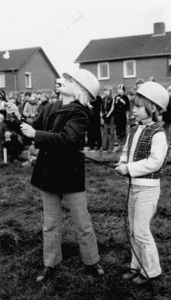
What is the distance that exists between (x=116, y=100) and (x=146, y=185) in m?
7.94

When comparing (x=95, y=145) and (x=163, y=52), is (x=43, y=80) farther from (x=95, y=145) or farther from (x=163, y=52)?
(x=95, y=145)

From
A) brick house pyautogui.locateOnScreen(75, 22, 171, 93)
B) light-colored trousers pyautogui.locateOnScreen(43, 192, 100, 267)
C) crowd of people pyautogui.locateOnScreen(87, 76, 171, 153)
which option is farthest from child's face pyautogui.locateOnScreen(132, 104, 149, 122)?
brick house pyautogui.locateOnScreen(75, 22, 171, 93)

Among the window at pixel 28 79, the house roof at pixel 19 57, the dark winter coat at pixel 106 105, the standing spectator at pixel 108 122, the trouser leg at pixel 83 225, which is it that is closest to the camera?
the trouser leg at pixel 83 225

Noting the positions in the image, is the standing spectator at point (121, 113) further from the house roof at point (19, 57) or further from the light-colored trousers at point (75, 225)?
the house roof at point (19, 57)

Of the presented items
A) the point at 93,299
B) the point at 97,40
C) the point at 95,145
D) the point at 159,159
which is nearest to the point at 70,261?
the point at 93,299

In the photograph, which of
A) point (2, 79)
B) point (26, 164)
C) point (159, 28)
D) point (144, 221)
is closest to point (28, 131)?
point (144, 221)

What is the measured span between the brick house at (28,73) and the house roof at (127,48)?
4.88 meters

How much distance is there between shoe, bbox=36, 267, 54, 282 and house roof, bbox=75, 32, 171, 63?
31.9 metres

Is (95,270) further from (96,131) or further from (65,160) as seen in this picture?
(96,131)

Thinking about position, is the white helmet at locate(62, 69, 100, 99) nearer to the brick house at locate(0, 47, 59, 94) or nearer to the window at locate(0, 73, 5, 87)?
the brick house at locate(0, 47, 59, 94)

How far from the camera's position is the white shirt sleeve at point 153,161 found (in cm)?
362

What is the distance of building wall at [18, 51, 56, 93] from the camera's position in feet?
123

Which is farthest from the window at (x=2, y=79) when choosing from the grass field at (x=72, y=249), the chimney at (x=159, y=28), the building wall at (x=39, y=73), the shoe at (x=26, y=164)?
the grass field at (x=72, y=249)

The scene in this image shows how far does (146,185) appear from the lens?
3719 millimetres
